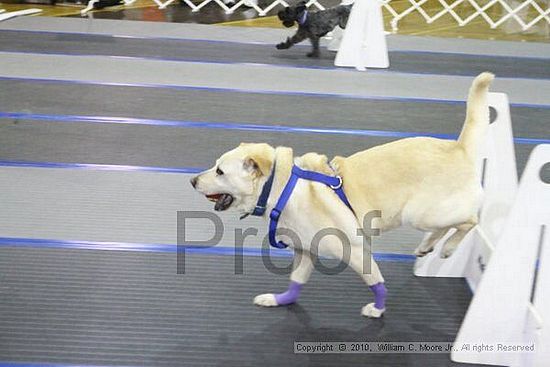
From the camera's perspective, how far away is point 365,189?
2682 millimetres

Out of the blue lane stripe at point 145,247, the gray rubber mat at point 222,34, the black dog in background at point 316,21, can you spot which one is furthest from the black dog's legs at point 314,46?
the blue lane stripe at point 145,247

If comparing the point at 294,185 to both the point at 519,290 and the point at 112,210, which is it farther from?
the point at 112,210

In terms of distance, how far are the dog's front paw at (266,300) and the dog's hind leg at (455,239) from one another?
0.72 m

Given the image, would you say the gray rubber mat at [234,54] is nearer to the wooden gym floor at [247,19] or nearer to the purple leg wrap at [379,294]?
the wooden gym floor at [247,19]

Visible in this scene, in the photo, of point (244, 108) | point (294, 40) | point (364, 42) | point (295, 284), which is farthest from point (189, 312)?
point (294, 40)

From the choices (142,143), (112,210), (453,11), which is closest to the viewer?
(112,210)

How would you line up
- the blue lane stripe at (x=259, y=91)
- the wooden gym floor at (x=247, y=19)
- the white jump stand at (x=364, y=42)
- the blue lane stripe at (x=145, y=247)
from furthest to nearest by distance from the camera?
the wooden gym floor at (x=247, y=19) → the white jump stand at (x=364, y=42) → the blue lane stripe at (x=259, y=91) → the blue lane stripe at (x=145, y=247)

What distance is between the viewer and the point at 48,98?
208 inches

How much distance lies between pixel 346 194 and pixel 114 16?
6.38 m

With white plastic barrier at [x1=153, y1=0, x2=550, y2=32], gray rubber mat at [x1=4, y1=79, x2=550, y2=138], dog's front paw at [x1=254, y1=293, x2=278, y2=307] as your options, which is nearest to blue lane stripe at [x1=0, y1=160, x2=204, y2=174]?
gray rubber mat at [x1=4, y1=79, x2=550, y2=138]

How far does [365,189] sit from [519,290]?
24.9 inches

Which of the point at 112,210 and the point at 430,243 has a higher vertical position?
the point at 430,243

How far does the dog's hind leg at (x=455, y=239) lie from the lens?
9.30 feet

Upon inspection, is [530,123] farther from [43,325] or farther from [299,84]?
[43,325]
